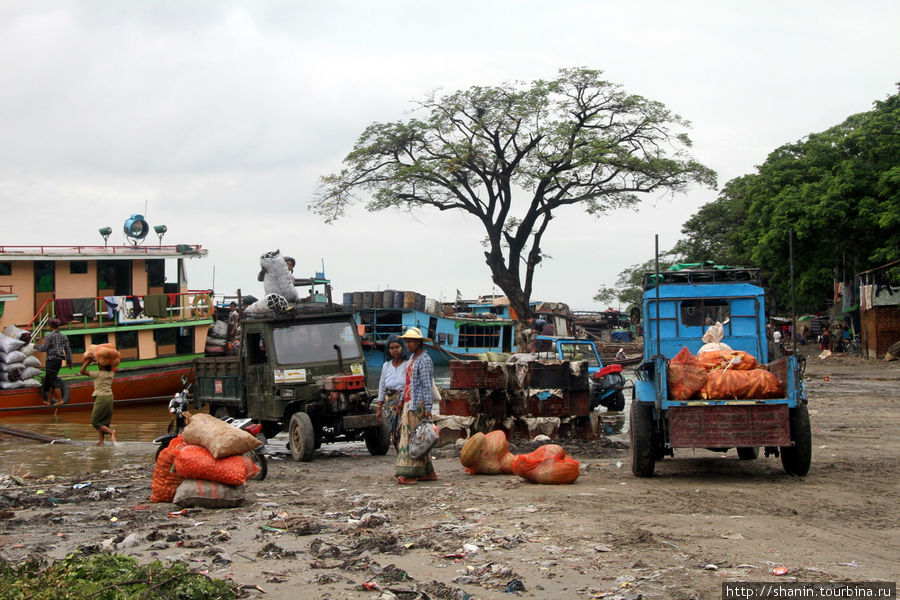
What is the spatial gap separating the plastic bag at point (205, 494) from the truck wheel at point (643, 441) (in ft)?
13.8

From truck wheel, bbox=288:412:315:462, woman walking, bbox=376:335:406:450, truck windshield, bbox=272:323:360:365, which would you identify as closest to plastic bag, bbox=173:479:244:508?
woman walking, bbox=376:335:406:450

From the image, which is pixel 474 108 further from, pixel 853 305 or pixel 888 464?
pixel 888 464

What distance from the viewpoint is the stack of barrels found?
37188mm

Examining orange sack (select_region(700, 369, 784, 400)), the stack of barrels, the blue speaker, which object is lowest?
orange sack (select_region(700, 369, 784, 400))

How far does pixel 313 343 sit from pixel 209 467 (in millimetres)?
4352

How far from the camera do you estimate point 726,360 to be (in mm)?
9352

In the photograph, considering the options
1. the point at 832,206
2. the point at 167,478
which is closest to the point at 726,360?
the point at 167,478

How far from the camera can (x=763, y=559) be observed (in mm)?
5480

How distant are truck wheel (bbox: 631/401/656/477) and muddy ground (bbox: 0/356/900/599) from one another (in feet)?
0.64

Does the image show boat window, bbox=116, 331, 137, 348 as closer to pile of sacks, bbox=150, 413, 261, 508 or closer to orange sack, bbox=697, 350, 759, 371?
pile of sacks, bbox=150, 413, 261, 508

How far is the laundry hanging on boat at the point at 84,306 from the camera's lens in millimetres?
24516

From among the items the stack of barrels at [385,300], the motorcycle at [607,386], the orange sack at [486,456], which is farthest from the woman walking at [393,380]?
the stack of barrels at [385,300]

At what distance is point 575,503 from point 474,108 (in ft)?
106

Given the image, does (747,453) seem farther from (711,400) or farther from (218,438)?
(218,438)
